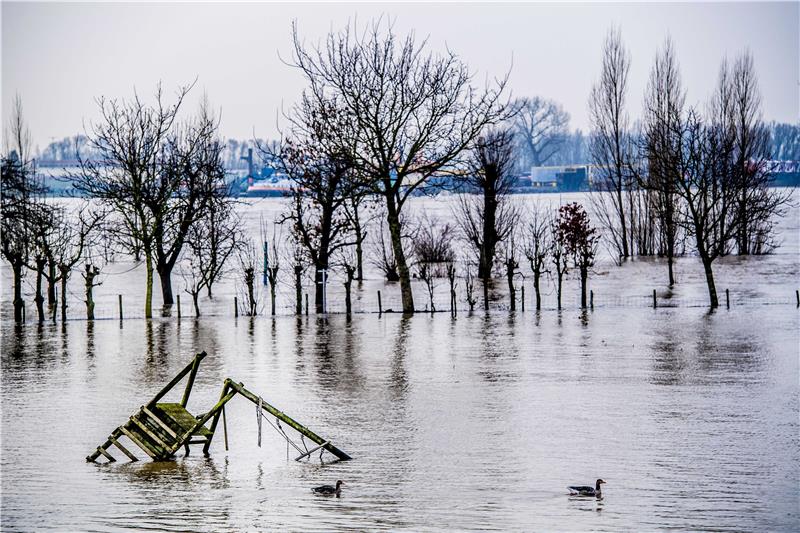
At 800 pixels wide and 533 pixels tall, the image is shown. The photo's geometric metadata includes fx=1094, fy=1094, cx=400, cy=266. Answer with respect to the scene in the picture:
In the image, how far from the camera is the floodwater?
490 inches

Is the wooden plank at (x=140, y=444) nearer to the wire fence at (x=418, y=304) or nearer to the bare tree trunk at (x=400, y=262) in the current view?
the bare tree trunk at (x=400, y=262)

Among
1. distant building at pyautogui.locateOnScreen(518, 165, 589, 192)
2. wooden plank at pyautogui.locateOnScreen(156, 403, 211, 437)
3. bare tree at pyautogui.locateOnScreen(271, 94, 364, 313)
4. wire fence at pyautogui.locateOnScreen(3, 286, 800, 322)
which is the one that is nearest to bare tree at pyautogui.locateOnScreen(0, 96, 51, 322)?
wire fence at pyautogui.locateOnScreen(3, 286, 800, 322)

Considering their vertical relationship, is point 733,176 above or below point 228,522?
above

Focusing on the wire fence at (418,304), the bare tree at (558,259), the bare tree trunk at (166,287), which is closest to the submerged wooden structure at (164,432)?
the wire fence at (418,304)

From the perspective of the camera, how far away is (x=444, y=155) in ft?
134

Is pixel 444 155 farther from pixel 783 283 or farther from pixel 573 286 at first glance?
pixel 783 283

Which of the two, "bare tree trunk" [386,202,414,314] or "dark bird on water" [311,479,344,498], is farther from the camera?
"bare tree trunk" [386,202,414,314]

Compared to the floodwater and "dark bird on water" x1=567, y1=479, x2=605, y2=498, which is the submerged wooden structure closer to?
the floodwater

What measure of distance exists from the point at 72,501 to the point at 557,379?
12.1 meters

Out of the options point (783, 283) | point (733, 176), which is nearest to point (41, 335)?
point (733, 176)

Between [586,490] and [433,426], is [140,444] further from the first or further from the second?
[586,490]

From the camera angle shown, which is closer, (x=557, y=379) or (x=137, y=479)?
(x=137, y=479)

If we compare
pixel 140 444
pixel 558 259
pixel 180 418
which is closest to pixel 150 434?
pixel 140 444

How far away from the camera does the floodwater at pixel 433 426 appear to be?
40.9ft
